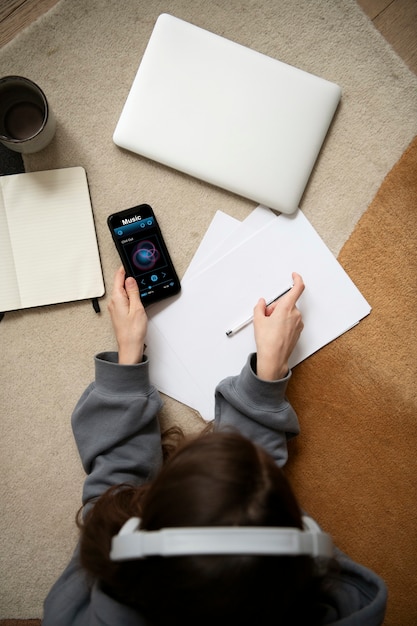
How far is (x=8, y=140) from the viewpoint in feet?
2.20

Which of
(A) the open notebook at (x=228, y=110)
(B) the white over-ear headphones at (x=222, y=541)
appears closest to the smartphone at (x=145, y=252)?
(A) the open notebook at (x=228, y=110)

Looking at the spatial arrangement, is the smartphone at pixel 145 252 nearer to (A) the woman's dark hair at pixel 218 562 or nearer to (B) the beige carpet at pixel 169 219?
(B) the beige carpet at pixel 169 219

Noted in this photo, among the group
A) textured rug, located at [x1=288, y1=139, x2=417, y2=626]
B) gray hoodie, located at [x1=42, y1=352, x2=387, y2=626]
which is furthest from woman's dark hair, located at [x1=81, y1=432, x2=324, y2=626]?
textured rug, located at [x1=288, y1=139, x2=417, y2=626]

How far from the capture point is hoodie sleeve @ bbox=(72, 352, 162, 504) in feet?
2.25

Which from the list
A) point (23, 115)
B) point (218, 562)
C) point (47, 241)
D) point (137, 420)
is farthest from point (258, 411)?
point (23, 115)

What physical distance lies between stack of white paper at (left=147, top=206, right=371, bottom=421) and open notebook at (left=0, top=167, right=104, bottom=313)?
0.46ft

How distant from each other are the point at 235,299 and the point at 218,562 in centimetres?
42

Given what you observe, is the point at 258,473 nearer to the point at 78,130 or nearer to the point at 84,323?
the point at 84,323

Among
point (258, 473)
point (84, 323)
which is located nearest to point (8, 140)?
point (84, 323)

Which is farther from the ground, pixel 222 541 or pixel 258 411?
pixel 222 541

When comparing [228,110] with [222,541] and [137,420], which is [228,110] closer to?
[137,420]

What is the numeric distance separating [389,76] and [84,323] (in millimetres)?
654

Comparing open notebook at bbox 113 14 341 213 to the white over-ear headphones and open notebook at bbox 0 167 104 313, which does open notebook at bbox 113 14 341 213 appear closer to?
open notebook at bbox 0 167 104 313

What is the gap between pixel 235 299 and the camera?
30.1 inches
